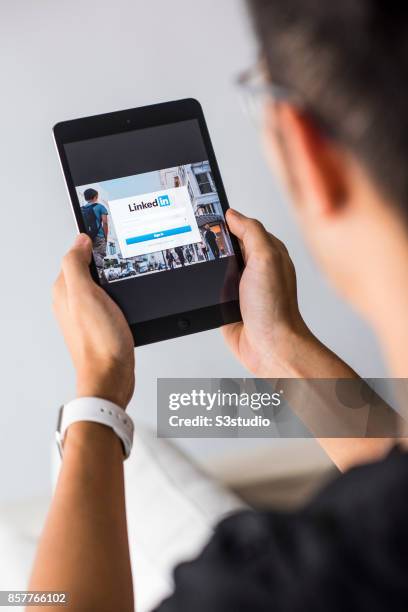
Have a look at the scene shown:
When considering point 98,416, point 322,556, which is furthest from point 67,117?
point 322,556

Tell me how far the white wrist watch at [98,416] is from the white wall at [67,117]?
4.44 feet

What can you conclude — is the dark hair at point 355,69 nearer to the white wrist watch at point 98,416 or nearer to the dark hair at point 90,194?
the white wrist watch at point 98,416

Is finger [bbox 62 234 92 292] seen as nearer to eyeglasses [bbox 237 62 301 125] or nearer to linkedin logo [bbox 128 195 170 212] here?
linkedin logo [bbox 128 195 170 212]

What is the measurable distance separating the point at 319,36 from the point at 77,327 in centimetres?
68

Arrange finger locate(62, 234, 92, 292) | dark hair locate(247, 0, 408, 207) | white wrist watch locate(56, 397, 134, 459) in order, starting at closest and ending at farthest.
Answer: dark hair locate(247, 0, 408, 207) < white wrist watch locate(56, 397, 134, 459) < finger locate(62, 234, 92, 292)

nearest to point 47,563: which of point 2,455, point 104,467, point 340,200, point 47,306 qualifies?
point 104,467

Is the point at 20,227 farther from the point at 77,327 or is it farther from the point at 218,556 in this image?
the point at 218,556

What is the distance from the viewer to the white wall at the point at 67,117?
2090mm

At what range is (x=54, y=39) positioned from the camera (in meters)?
2.09

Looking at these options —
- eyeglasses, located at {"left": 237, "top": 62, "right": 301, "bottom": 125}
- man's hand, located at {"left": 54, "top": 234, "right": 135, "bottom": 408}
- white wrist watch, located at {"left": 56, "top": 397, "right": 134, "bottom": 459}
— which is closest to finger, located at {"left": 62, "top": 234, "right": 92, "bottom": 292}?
man's hand, located at {"left": 54, "top": 234, "right": 135, "bottom": 408}

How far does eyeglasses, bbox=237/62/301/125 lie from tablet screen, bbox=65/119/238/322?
0.56m

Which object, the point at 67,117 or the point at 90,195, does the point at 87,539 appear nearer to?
the point at 90,195

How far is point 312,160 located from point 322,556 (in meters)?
0.22

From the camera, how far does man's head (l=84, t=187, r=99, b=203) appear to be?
112 cm
